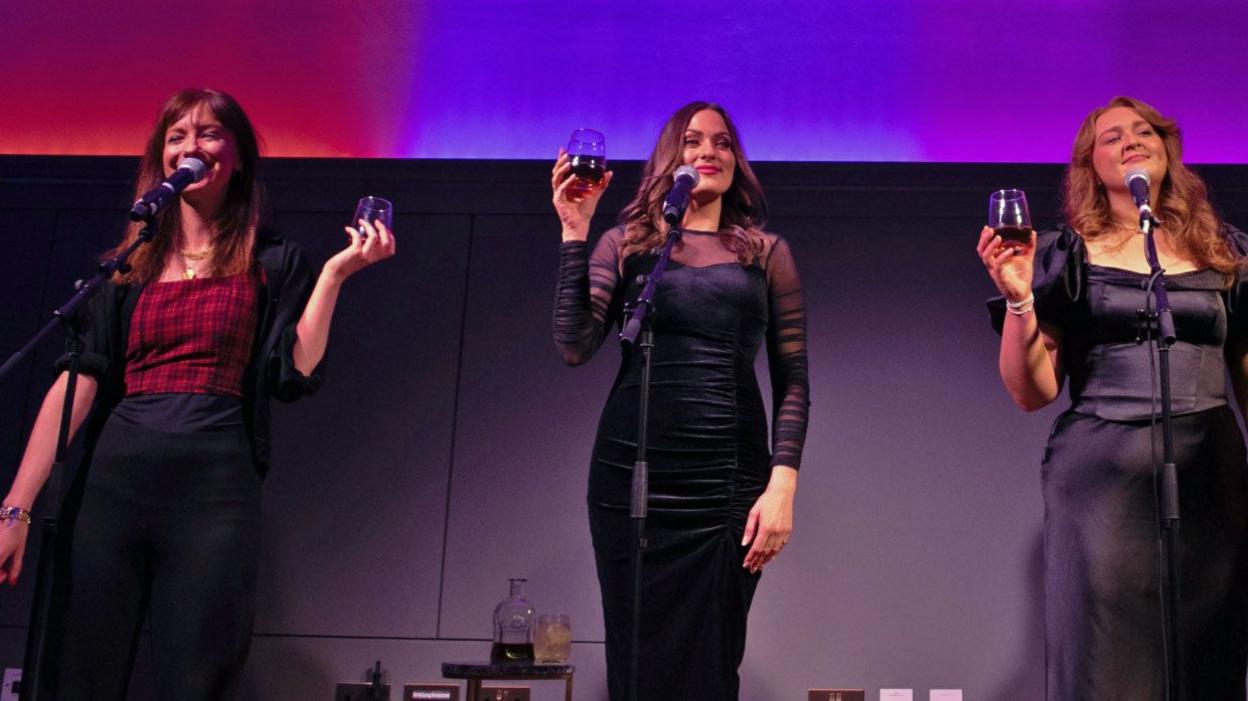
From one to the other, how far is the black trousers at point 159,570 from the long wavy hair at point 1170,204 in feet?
6.56

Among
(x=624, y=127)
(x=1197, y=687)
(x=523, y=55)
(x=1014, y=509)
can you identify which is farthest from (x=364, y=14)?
(x=1197, y=687)

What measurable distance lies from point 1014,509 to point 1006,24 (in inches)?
67.8

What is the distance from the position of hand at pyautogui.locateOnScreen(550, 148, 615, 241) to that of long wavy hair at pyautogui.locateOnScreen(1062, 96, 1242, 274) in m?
1.15

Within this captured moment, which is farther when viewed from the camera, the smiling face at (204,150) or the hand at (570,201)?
the smiling face at (204,150)

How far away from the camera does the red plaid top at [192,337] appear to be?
2.50 metres

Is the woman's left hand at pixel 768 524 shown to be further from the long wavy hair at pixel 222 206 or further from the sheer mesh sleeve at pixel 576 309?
the long wavy hair at pixel 222 206

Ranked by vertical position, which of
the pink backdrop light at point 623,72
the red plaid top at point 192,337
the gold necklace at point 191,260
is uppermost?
the pink backdrop light at point 623,72

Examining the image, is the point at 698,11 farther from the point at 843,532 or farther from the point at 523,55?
the point at 843,532

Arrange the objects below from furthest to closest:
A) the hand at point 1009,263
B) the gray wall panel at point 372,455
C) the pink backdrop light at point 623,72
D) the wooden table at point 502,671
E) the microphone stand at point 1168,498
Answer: the pink backdrop light at point 623,72 < the gray wall panel at point 372,455 < the wooden table at point 502,671 < the hand at point 1009,263 < the microphone stand at point 1168,498

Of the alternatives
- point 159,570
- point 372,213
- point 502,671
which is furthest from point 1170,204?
point 159,570

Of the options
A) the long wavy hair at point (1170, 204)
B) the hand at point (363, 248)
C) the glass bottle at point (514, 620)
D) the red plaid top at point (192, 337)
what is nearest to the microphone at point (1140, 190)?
the long wavy hair at point (1170, 204)

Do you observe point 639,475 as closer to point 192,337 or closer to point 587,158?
point 587,158

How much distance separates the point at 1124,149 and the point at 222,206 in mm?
2090

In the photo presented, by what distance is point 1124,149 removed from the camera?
2846 mm
